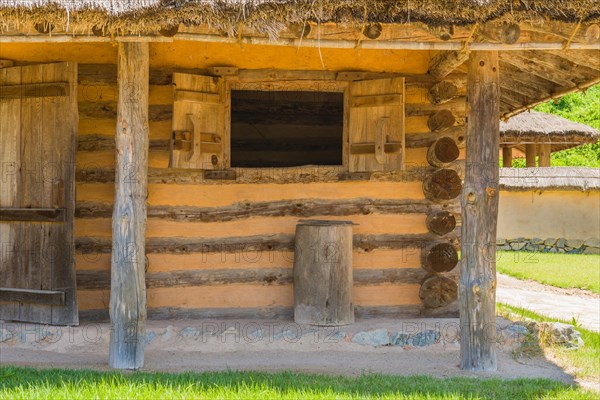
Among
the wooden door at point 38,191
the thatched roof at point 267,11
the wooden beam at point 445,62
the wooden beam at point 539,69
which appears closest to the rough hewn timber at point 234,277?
the wooden door at point 38,191

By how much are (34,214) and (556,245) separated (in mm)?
15441

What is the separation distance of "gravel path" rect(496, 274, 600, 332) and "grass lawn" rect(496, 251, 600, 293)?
12.5 inches

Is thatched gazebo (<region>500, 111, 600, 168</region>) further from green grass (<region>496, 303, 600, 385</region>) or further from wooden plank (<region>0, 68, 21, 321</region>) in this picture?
wooden plank (<region>0, 68, 21, 321</region>)

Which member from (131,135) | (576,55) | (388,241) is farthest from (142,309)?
(576,55)

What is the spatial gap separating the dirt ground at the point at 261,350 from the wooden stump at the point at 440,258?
0.71 metres

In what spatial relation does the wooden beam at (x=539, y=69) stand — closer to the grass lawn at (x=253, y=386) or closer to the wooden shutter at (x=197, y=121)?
the wooden shutter at (x=197, y=121)

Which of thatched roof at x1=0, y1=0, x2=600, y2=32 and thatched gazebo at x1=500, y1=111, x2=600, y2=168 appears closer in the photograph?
thatched roof at x1=0, y1=0, x2=600, y2=32

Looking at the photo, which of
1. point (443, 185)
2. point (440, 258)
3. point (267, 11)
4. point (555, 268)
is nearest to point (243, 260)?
point (440, 258)

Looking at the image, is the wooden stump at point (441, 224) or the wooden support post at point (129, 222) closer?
the wooden support post at point (129, 222)

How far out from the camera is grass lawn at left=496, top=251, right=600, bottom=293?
14.3 metres

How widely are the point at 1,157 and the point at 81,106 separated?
97cm

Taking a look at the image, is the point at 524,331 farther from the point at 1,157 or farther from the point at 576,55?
the point at 1,157

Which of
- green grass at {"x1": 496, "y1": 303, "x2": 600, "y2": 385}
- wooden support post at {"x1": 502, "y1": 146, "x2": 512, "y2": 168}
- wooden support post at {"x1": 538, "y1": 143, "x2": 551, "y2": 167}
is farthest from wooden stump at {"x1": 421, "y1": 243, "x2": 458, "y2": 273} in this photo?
wooden support post at {"x1": 502, "y1": 146, "x2": 512, "y2": 168}

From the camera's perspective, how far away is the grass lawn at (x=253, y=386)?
541 cm
